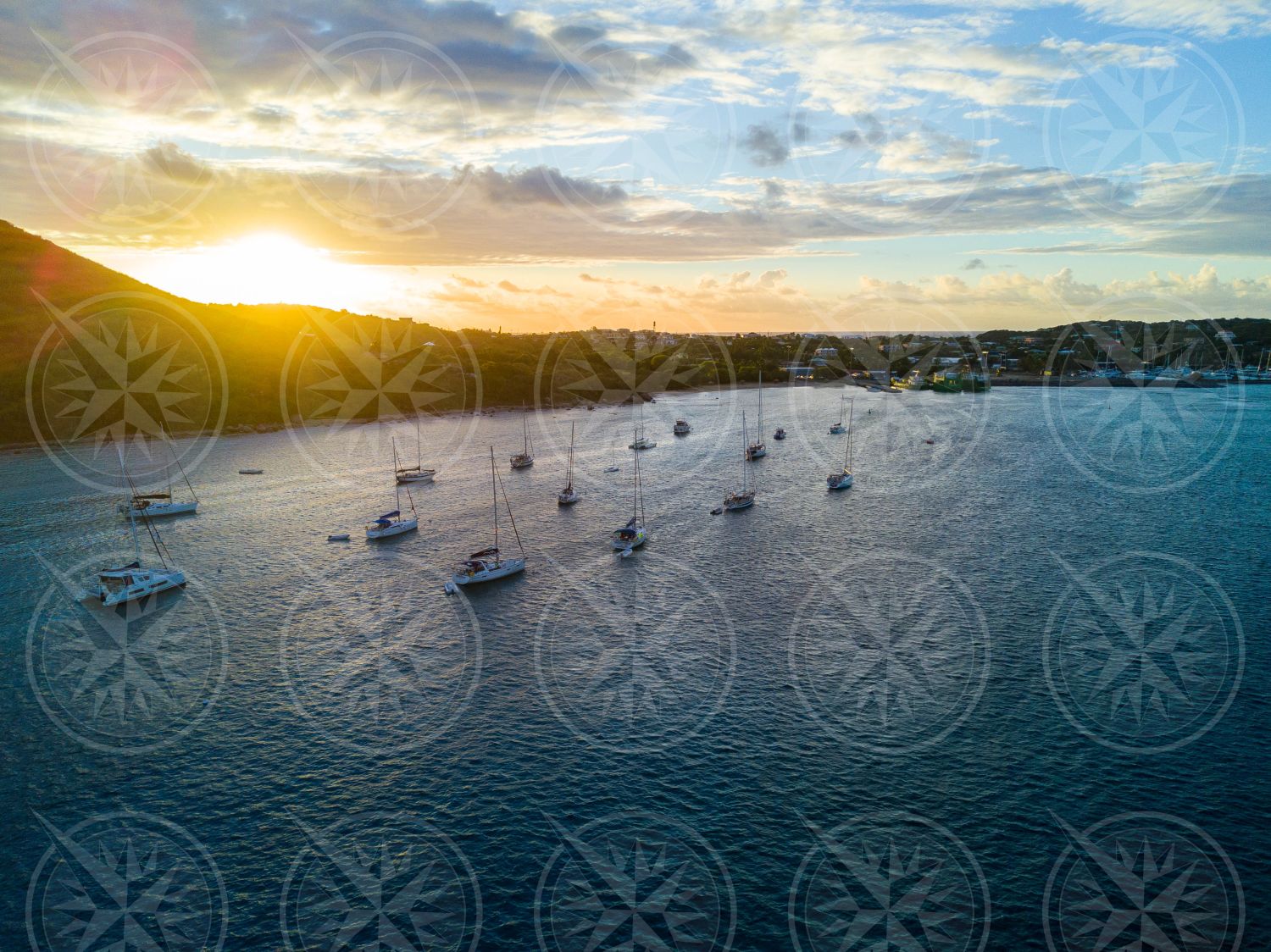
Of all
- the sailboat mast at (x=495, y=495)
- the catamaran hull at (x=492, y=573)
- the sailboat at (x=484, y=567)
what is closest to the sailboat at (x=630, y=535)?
the sailboat at (x=484, y=567)

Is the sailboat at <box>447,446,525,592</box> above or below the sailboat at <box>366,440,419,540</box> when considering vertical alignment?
below

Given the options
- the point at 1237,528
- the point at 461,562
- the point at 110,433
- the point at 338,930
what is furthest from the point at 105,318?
the point at 1237,528

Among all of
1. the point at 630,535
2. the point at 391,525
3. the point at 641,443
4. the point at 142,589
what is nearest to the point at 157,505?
the point at 391,525

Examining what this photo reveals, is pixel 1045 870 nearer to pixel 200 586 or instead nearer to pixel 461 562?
pixel 461 562

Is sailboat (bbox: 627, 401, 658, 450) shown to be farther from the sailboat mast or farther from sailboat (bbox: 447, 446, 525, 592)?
sailboat (bbox: 447, 446, 525, 592)

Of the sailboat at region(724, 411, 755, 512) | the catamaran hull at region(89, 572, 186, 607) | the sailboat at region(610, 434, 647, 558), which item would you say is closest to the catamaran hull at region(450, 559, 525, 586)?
the sailboat at region(610, 434, 647, 558)

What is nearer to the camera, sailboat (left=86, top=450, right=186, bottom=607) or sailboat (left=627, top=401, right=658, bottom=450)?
sailboat (left=86, top=450, right=186, bottom=607)

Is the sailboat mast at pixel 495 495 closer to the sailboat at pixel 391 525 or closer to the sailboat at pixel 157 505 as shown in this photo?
the sailboat at pixel 391 525
